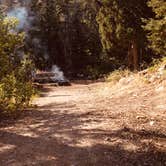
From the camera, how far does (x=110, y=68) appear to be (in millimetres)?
37438

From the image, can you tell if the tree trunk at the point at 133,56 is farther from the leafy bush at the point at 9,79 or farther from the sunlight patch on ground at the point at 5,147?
the sunlight patch on ground at the point at 5,147

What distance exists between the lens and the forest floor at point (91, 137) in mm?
6352

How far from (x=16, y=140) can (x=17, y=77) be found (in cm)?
489

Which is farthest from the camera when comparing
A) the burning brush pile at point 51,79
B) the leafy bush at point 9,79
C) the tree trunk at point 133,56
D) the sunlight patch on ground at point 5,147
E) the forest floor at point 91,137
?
the burning brush pile at point 51,79

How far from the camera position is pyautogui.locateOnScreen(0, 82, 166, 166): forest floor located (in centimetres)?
635

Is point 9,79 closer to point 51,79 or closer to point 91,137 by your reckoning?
point 91,137

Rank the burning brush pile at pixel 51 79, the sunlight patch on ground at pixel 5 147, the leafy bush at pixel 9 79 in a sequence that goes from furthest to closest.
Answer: the burning brush pile at pixel 51 79 → the leafy bush at pixel 9 79 → the sunlight patch on ground at pixel 5 147

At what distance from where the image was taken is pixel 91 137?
A: 733cm

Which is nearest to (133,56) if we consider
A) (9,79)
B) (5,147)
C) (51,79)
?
(51,79)

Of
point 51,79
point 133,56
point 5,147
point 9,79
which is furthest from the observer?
point 51,79

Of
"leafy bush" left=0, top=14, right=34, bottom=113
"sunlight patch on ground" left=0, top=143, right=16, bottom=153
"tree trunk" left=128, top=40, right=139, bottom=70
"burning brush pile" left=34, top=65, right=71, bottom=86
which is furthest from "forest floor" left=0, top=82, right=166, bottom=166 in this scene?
"burning brush pile" left=34, top=65, right=71, bottom=86

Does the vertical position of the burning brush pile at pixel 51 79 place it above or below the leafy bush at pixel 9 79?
below

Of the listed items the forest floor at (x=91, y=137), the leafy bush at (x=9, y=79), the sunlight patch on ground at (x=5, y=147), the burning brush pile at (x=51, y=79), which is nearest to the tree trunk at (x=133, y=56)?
the burning brush pile at (x=51, y=79)

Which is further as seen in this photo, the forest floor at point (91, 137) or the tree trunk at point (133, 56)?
the tree trunk at point (133, 56)
